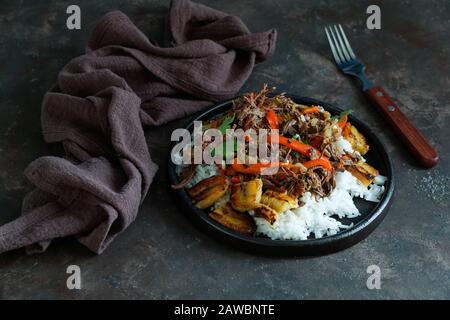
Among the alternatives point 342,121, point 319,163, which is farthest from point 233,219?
point 342,121

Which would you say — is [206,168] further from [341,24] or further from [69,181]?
[341,24]

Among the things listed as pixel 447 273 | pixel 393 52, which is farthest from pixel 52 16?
pixel 447 273

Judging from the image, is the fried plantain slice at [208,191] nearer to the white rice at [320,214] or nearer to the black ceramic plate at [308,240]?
the black ceramic plate at [308,240]

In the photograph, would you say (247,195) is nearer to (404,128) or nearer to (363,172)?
(363,172)

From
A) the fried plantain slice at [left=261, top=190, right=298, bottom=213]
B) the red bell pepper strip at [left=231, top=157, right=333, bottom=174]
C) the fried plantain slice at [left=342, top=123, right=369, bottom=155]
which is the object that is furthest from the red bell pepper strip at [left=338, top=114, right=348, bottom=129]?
the fried plantain slice at [left=261, top=190, right=298, bottom=213]

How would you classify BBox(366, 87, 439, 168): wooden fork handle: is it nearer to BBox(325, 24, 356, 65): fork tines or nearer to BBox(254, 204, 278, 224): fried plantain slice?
BBox(325, 24, 356, 65): fork tines

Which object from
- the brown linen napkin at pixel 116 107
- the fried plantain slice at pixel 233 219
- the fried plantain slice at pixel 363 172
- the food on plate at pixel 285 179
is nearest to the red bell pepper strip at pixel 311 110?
the food on plate at pixel 285 179
